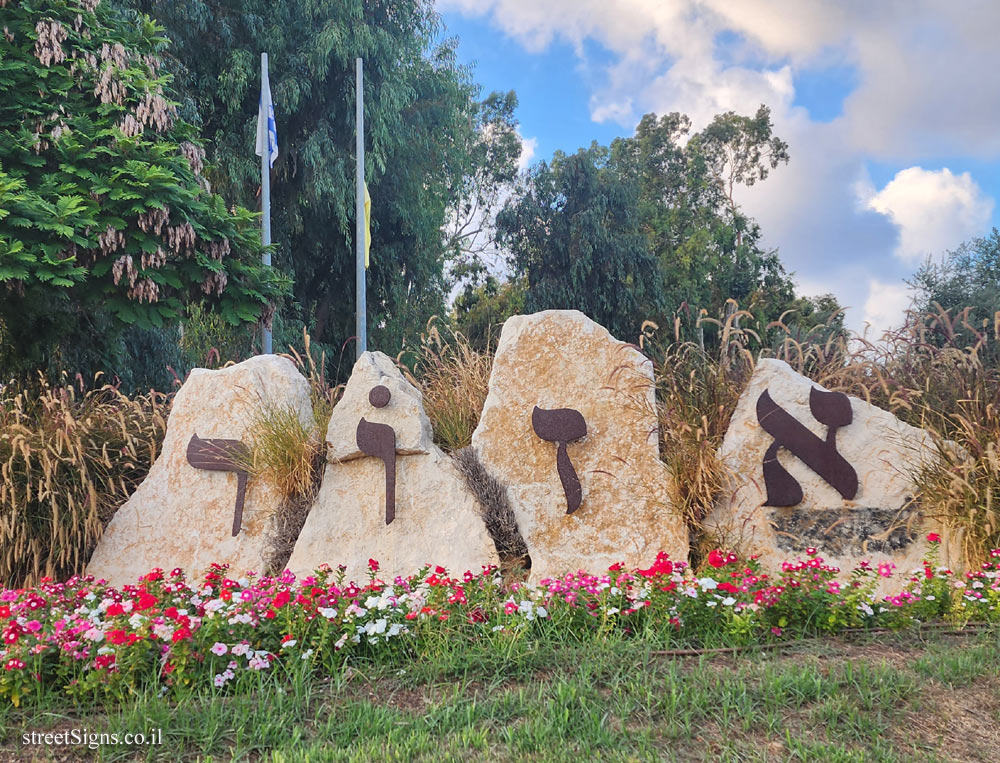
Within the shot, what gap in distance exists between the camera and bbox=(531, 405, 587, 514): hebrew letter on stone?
506 cm

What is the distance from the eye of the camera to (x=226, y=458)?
18.4 ft

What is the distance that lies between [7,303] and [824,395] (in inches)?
281

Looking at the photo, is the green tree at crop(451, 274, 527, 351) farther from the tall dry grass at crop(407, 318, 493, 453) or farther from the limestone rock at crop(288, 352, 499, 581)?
the limestone rock at crop(288, 352, 499, 581)

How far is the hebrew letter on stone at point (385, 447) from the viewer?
514 cm

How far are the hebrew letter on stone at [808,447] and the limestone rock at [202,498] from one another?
320cm

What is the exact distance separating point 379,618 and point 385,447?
66.5 inches

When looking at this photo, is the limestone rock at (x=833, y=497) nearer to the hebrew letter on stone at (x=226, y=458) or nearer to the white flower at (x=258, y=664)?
the white flower at (x=258, y=664)

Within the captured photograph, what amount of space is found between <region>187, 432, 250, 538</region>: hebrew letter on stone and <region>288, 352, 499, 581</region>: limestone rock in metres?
0.62

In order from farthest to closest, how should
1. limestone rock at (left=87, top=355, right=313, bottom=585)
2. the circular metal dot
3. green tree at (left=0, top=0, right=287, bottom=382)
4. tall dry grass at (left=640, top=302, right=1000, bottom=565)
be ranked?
green tree at (left=0, top=0, right=287, bottom=382) < limestone rock at (left=87, top=355, right=313, bottom=585) < the circular metal dot < tall dry grass at (left=640, top=302, right=1000, bottom=565)

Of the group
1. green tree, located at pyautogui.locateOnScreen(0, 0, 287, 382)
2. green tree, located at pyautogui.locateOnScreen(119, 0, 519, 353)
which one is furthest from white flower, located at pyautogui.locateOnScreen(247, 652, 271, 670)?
green tree, located at pyautogui.locateOnScreen(119, 0, 519, 353)

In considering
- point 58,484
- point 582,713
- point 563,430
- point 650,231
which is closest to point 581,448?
point 563,430

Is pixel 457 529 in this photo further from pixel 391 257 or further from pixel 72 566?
pixel 391 257

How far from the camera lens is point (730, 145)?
28297 millimetres

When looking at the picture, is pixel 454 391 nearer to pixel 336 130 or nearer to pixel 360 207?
pixel 360 207
